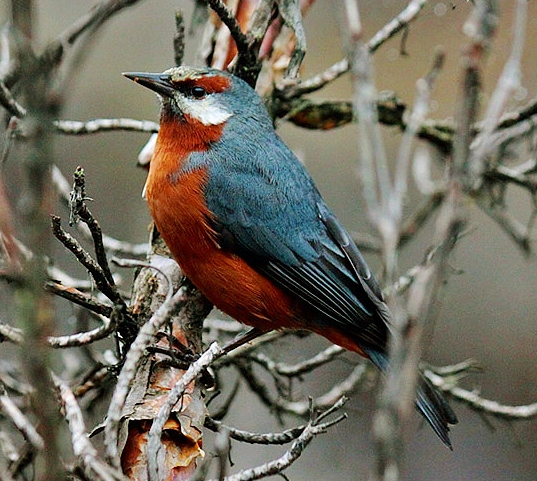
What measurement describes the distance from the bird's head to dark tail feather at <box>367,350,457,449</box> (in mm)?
1688

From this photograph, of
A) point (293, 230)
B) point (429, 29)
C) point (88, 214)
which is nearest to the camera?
point (88, 214)

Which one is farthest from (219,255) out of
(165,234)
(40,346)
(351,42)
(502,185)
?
(40,346)

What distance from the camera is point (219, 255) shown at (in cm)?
438

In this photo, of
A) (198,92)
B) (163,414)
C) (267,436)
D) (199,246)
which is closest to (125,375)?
(163,414)

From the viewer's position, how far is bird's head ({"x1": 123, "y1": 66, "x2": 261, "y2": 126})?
4391mm

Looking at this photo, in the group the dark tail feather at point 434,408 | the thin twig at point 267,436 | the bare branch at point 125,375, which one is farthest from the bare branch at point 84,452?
the dark tail feather at point 434,408

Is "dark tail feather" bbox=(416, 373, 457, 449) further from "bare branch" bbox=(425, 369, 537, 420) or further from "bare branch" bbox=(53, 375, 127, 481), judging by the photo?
"bare branch" bbox=(53, 375, 127, 481)

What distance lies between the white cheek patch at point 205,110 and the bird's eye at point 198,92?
2 centimetres

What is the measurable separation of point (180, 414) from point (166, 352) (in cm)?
34

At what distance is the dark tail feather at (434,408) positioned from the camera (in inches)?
162

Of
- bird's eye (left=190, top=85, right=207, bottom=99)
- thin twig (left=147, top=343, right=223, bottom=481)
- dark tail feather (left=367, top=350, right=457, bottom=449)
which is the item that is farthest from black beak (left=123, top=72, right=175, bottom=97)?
thin twig (left=147, top=343, right=223, bottom=481)

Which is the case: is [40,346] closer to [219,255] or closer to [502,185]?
[219,255]

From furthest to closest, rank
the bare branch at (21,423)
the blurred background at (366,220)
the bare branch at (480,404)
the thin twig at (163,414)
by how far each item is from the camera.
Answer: the blurred background at (366,220)
the bare branch at (480,404)
the thin twig at (163,414)
the bare branch at (21,423)

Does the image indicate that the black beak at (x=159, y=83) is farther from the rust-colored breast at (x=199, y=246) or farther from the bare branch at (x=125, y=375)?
the bare branch at (x=125, y=375)
